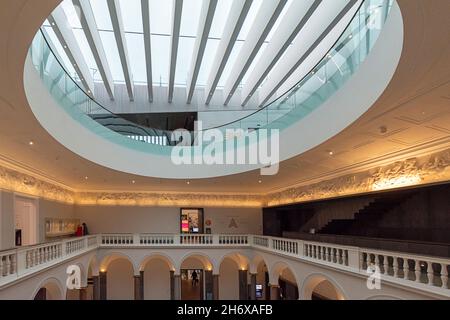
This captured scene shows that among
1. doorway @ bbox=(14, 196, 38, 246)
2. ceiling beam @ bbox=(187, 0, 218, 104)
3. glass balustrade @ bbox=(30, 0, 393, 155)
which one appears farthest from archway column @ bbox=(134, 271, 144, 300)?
ceiling beam @ bbox=(187, 0, 218, 104)

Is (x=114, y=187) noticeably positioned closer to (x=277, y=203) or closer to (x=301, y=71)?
(x=277, y=203)

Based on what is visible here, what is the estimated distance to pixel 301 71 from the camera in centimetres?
1855

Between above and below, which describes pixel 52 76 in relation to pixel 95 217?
above

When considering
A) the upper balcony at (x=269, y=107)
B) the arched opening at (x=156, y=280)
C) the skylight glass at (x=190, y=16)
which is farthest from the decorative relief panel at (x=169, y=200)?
the skylight glass at (x=190, y=16)

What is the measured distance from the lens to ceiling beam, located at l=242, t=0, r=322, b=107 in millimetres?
10961

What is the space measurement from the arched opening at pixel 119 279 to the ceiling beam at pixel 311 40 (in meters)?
13.6

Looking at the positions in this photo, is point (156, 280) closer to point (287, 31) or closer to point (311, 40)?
point (311, 40)

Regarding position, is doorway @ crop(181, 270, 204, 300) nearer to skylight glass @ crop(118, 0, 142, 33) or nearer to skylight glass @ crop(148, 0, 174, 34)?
skylight glass @ crop(148, 0, 174, 34)

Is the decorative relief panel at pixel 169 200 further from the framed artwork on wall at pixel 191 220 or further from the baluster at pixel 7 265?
the baluster at pixel 7 265

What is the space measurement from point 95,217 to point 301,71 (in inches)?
570

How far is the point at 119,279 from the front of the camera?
23500 mm

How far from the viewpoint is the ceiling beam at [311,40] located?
1129cm

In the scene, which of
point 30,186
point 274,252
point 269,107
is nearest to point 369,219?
point 274,252
